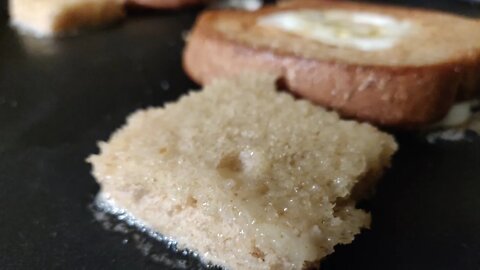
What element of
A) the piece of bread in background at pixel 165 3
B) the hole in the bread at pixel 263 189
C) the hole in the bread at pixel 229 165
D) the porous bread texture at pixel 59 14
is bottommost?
the piece of bread in background at pixel 165 3

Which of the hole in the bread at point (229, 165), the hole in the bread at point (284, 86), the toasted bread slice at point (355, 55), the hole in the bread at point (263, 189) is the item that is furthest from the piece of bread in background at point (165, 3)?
the hole in the bread at point (263, 189)

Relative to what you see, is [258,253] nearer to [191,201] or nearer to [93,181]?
[191,201]

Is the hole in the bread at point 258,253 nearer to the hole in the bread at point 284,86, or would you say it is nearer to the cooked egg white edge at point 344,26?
the hole in the bread at point 284,86

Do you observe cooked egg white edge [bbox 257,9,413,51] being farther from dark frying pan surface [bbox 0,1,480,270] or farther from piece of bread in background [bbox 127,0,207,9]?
piece of bread in background [bbox 127,0,207,9]

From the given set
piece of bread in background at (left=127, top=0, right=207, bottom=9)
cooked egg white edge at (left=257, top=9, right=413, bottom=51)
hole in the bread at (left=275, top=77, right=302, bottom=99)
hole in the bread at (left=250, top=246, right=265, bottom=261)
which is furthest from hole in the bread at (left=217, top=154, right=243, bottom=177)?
piece of bread in background at (left=127, top=0, right=207, bottom=9)

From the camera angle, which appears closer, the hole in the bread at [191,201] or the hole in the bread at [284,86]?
the hole in the bread at [191,201]

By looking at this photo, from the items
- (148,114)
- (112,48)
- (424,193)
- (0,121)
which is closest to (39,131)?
(0,121)
